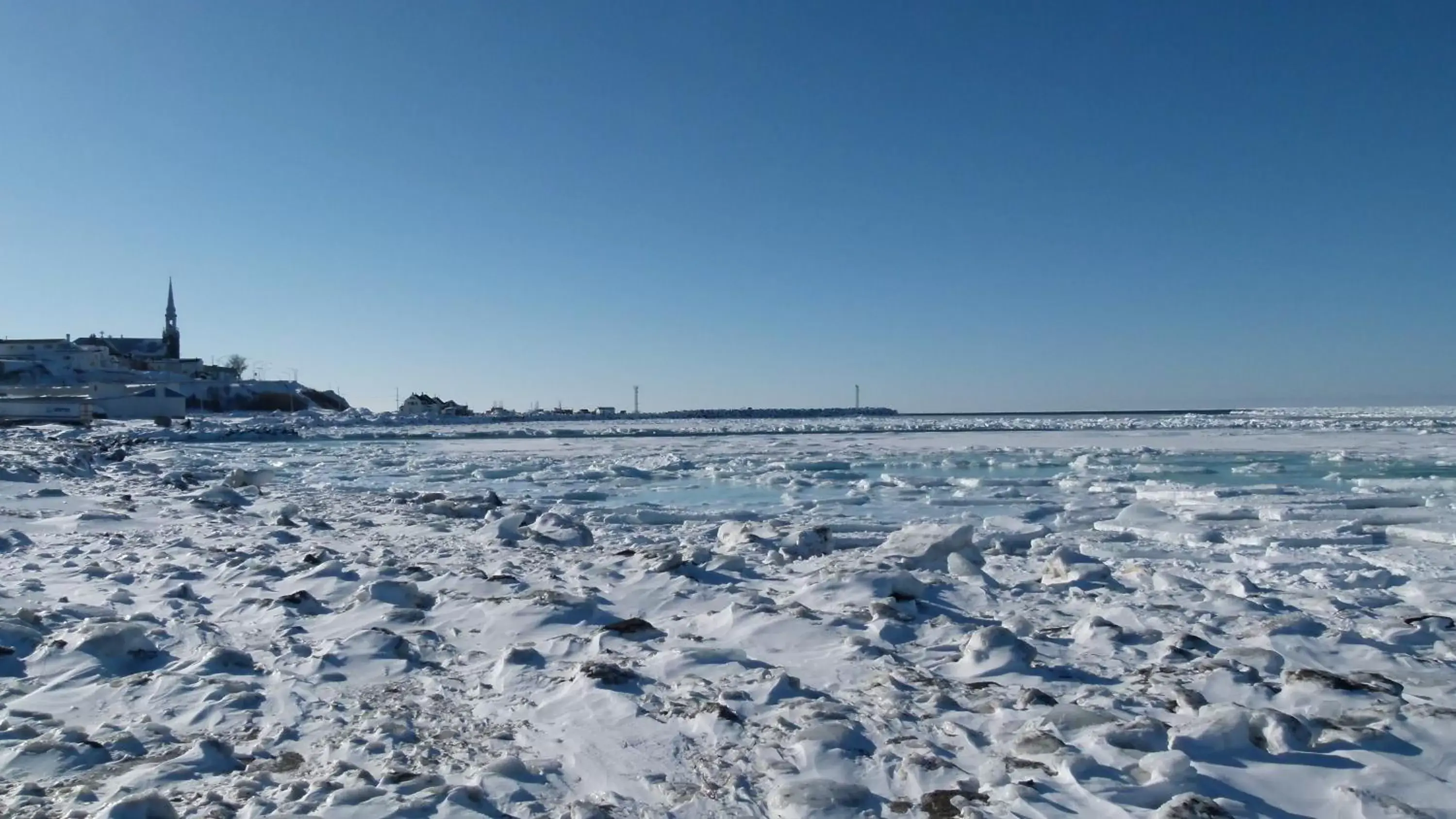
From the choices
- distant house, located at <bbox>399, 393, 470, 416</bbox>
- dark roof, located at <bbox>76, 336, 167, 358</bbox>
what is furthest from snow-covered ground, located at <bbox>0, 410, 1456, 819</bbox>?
dark roof, located at <bbox>76, 336, 167, 358</bbox>

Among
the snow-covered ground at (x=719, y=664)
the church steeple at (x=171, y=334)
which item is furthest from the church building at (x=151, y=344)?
the snow-covered ground at (x=719, y=664)

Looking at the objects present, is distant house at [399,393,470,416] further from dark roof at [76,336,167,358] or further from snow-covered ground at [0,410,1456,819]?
snow-covered ground at [0,410,1456,819]

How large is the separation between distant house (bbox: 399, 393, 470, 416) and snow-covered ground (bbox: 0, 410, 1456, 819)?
2894 inches

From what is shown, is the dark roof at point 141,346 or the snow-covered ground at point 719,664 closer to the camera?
the snow-covered ground at point 719,664

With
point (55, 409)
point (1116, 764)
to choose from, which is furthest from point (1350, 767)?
point (55, 409)

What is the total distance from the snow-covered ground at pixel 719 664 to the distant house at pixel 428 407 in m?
73.5

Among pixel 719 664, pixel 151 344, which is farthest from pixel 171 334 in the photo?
pixel 719 664

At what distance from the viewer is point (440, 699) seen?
366cm

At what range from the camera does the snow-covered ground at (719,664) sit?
9.21 feet

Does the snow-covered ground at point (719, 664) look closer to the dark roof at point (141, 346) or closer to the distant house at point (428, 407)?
the distant house at point (428, 407)

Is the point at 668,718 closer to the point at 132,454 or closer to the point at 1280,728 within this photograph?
the point at 1280,728

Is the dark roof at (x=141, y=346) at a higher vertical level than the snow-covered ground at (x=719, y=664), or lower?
higher

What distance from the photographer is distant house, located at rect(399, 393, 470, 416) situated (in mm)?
81125

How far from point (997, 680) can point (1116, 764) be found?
3.11 ft
